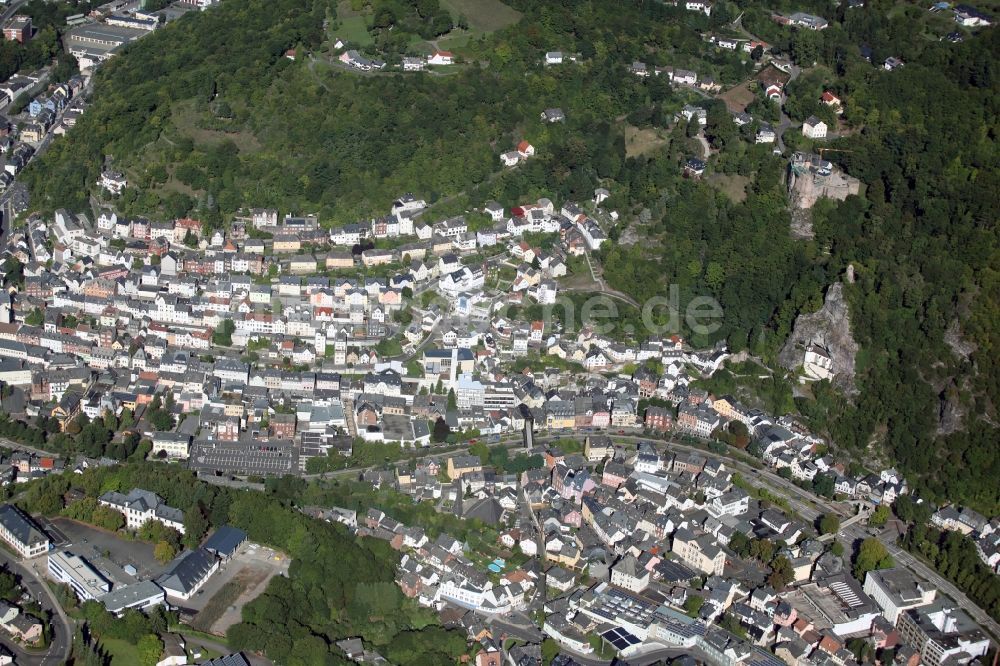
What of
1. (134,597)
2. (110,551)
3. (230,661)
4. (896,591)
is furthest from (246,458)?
(896,591)

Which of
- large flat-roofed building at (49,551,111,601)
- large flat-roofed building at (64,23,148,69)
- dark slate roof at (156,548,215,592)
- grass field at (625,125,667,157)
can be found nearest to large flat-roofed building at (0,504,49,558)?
large flat-roofed building at (49,551,111,601)

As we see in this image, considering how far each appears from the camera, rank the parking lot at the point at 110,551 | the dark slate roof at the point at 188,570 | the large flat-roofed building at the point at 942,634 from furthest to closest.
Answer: the parking lot at the point at 110,551
the dark slate roof at the point at 188,570
the large flat-roofed building at the point at 942,634

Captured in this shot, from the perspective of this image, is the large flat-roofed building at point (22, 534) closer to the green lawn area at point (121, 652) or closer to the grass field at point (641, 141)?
the green lawn area at point (121, 652)

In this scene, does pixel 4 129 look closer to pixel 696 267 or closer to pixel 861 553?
pixel 696 267

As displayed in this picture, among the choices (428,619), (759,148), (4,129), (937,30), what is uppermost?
(937,30)

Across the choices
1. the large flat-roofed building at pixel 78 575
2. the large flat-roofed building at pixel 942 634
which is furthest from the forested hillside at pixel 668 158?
the large flat-roofed building at pixel 78 575

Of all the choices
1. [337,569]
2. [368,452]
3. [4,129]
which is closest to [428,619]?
[337,569]

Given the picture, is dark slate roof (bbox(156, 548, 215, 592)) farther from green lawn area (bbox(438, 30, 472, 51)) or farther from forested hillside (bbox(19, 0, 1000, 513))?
green lawn area (bbox(438, 30, 472, 51))
